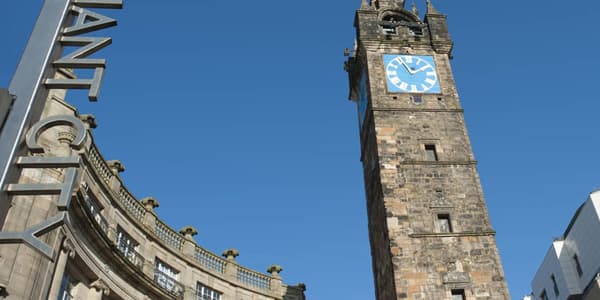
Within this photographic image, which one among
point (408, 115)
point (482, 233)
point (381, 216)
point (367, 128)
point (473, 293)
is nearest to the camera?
point (473, 293)

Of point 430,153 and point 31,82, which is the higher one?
point 430,153

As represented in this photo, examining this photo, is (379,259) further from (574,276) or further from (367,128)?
(574,276)

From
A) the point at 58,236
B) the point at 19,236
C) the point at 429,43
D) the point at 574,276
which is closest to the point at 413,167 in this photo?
the point at 429,43

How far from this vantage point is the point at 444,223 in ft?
92.6

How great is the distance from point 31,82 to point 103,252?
18.7 metres

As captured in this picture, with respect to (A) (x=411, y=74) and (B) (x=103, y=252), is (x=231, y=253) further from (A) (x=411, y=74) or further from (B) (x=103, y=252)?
(A) (x=411, y=74)

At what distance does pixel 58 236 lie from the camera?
1922 centimetres

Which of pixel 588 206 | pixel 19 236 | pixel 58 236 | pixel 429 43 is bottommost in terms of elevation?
pixel 19 236

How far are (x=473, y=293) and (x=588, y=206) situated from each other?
11166 mm

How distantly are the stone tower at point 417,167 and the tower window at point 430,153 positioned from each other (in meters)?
0.07

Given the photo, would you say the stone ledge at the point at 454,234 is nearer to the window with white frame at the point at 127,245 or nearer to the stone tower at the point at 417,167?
the stone tower at the point at 417,167

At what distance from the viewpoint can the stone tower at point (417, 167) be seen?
26219 millimetres

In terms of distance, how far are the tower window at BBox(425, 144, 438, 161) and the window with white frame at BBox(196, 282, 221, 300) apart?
12034mm

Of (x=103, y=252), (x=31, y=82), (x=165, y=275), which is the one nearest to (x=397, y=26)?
(x=165, y=275)
